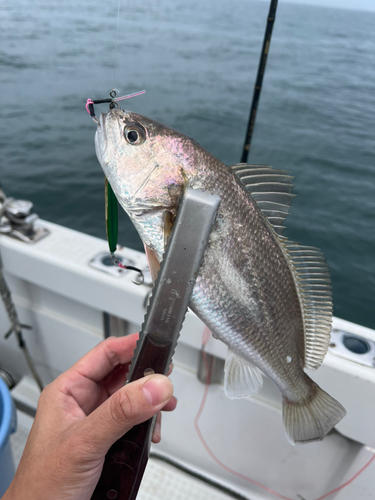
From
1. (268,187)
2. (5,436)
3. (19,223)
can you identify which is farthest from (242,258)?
(19,223)

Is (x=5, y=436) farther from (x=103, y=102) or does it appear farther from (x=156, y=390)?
(x=103, y=102)

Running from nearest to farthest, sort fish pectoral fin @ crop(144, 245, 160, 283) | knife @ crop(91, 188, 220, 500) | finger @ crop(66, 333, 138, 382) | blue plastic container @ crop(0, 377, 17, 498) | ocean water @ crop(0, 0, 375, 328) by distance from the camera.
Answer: knife @ crop(91, 188, 220, 500)
fish pectoral fin @ crop(144, 245, 160, 283)
finger @ crop(66, 333, 138, 382)
blue plastic container @ crop(0, 377, 17, 498)
ocean water @ crop(0, 0, 375, 328)

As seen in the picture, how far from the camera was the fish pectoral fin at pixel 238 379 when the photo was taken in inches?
39.3

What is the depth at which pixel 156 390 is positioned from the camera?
2.63ft

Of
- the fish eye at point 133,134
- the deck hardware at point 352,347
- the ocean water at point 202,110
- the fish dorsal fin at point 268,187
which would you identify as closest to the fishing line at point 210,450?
the deck hardware at point 352,347

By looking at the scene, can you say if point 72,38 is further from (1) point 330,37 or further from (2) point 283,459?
(2) point 283,459

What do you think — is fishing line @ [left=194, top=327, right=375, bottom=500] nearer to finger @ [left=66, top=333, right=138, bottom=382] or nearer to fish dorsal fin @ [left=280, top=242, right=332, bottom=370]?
finger @ [left=66, top=333, right=138, bottom=382]

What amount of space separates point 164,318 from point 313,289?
1.37 feet

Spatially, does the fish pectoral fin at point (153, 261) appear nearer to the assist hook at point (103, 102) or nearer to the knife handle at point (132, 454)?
the knife handle at point (132, 454)

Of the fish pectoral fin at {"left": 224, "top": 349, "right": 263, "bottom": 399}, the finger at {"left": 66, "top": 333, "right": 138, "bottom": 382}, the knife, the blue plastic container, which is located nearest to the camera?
the knife

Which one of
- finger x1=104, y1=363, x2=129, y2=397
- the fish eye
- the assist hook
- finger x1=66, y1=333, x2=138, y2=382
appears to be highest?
the assist hook

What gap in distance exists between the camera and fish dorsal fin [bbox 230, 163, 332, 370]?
3.02 ft

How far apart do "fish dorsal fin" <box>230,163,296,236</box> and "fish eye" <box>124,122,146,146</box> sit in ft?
0.83

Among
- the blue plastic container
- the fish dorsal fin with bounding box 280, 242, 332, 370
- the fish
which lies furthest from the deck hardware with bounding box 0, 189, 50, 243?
the fish dorsal fin with bounding box 280, 242, 332, 370
